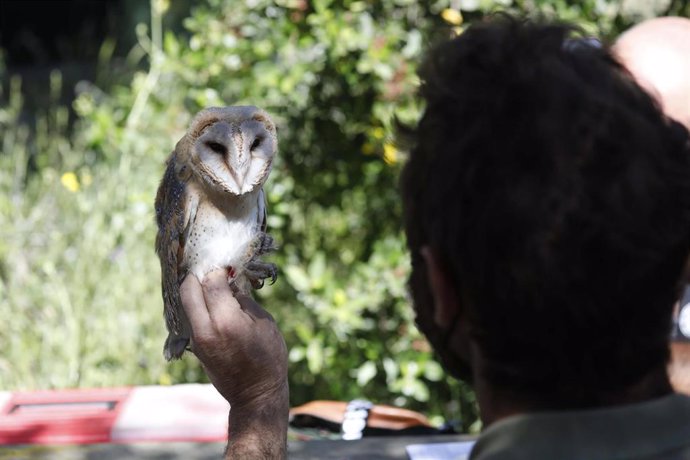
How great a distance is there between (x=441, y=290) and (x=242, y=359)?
1.97ft

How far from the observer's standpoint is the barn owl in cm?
160

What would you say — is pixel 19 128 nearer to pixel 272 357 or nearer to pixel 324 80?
pixel 324 80

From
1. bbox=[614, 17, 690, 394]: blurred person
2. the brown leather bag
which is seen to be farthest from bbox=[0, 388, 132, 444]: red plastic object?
bbox=[614, 17, 690, 394]: blurred person

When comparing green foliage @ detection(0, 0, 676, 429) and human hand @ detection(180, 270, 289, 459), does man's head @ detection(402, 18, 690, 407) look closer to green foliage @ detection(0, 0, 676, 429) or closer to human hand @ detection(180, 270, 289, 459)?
human hand @ detection(180, 270, 289, 459)

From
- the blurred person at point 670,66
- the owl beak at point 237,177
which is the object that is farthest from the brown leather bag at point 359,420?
the owl beak at point 237,177

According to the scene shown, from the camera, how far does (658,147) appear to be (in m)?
1.01

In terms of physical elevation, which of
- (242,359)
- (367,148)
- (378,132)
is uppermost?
(242,359)

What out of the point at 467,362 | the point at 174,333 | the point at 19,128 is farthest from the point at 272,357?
the point at 19,128

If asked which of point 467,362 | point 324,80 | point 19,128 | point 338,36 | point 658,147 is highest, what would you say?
point 658,147

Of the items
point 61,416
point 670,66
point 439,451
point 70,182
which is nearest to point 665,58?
point 670,66

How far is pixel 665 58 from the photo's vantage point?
251cm

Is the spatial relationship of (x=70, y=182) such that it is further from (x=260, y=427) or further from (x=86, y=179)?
(x=260, y=427)

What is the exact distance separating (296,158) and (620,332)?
3141mm

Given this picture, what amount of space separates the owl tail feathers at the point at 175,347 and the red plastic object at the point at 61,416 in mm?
978
